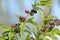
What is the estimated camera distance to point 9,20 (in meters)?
1.41

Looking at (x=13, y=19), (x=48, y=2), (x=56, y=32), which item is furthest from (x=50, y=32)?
(x=13, y=19)

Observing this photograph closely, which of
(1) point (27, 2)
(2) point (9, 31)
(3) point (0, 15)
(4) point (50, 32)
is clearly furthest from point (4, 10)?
(4) point (50, 32)

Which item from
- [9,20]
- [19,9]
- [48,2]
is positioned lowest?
[9,20]

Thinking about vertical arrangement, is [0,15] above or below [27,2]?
below

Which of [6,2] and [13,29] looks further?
[6,2]

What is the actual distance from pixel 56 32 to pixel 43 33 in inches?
3.2

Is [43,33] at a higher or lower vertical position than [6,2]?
lower

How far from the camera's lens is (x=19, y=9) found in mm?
1450

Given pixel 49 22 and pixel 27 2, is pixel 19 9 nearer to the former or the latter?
pixel 27 2

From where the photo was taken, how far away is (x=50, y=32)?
79 centimetres

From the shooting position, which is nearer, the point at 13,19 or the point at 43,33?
the point at 43,33

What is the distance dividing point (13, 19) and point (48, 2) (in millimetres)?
683

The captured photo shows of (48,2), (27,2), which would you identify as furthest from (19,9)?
(48,2)

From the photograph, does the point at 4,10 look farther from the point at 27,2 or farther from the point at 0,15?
the point at 27,2
